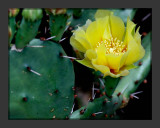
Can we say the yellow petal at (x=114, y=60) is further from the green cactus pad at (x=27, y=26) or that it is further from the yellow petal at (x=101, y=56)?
the green cactus pad at (x=27, y=26)

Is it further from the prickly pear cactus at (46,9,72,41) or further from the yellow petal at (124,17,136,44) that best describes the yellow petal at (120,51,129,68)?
the prickly pear cactus at (46,9,72,41)

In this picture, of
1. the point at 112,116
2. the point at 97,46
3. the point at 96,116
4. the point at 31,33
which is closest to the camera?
the point at 31,33

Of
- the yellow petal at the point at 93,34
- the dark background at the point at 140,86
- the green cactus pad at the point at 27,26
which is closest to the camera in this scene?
the green cactus pad at the point at 27,26

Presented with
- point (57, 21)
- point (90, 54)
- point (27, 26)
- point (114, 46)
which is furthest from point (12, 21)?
point (114, 46)

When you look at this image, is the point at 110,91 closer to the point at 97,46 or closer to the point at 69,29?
the point at 97,46

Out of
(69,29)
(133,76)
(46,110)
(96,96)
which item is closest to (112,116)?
(96,96)

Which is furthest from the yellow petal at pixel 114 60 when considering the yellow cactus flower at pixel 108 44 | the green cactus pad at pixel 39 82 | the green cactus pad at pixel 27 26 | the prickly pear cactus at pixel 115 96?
the green cactus pad at pixel 27 26
